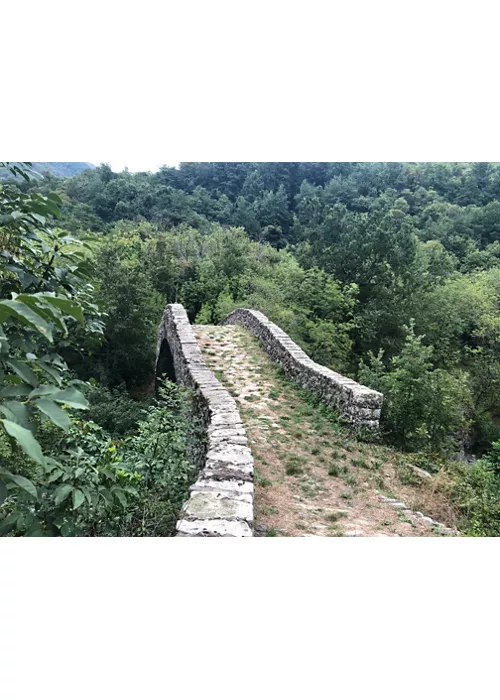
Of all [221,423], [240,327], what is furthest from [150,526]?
[240,327]

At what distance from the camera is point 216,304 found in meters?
12.9

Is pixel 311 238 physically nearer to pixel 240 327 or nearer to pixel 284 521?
pixel 240 327

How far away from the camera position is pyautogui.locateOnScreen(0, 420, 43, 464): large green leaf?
818 mm

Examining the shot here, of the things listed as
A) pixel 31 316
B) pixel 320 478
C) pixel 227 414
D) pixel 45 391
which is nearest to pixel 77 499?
pixel 45 391

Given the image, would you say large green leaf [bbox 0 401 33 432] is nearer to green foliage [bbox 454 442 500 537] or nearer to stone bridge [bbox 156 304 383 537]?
stone bridge [bbox 156 304 383 537]

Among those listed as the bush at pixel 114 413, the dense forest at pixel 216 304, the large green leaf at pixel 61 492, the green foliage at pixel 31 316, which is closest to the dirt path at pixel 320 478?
the dense forest at pixel 216 304

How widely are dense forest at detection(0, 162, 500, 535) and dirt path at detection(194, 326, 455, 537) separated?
52 cm

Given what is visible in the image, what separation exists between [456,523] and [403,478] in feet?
1.93

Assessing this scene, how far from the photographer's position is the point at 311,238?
12398 mm

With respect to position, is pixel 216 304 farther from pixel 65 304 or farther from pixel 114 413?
pixel 65 304

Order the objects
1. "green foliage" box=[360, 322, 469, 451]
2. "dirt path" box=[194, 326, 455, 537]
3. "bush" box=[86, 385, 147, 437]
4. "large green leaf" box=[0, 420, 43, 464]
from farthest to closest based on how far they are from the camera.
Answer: "bush" box=[86, 385, 147, 437], "green foliage" box=[360, 322, 469, 451], "dirt path" box=[194, 326, 455, 537], "large green leaf" box=[0, 420, 43, 464]

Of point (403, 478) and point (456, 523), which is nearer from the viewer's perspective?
point (456, 523)

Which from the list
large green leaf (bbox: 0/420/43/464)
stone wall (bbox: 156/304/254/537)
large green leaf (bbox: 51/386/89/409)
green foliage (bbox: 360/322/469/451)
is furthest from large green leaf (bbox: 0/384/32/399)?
green foliage (bbox: 360/322/469/451)

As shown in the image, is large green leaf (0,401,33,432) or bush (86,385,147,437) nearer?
large green leaf (0,401,33,432)
